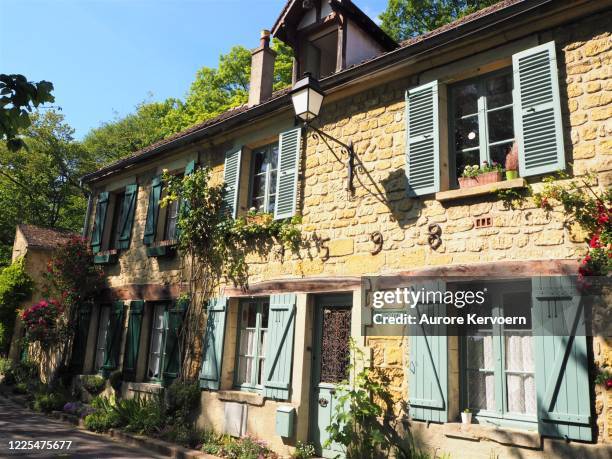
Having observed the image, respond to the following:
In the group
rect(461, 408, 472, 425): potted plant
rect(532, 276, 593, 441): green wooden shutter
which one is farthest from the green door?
rect(532, 276, 593, 441): green wooden shutter

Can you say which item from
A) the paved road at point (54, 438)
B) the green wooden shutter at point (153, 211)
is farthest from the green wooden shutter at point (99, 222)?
the paved road at point (54, 438)

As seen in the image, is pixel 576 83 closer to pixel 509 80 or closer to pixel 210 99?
pixel 509 80

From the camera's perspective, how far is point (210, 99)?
2014 centimetres

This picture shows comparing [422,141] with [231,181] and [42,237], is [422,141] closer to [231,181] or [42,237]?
[231,181]

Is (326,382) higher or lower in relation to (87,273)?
lower

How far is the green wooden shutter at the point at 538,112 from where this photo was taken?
477 cm

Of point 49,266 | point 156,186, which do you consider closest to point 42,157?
point 49,266

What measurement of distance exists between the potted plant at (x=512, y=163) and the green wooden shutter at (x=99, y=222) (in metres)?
8.54

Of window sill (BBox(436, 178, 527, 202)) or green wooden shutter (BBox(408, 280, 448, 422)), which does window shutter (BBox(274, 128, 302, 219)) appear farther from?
green wooden shutter (BBox(408, 280, 448, 422))

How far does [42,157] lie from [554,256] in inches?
857

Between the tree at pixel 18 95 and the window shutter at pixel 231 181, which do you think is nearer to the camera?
the tree at pixel 18 95

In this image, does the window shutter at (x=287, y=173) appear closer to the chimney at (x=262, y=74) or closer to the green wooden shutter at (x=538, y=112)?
the chimney at (x=262, y=74)

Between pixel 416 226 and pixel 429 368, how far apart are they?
1.52 metres

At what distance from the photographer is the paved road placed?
20.6 feet
